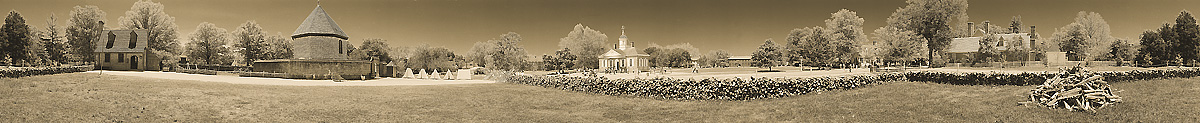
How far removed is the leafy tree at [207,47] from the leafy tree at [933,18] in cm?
5589

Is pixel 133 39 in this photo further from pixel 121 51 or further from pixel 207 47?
pixel 207 47

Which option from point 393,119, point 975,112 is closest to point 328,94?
point 393,119

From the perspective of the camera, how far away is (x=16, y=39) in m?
27.4

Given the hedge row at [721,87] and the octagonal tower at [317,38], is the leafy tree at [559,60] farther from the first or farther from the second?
the hedge row at [721,87]

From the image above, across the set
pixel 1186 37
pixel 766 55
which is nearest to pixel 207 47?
pixel 766 55

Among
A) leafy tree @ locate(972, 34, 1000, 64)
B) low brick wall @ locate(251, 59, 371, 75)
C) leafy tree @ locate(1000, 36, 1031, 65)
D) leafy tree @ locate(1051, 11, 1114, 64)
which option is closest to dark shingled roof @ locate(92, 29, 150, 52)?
low brick wall @ locate(251, 59, 371, 75)

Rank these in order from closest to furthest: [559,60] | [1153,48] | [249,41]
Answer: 1. [1153,48]
2. [249,41]
3. [559,60]

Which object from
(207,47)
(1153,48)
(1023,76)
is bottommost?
(1023,76)

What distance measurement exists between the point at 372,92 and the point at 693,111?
1146 cm

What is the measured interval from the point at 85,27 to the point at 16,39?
15673 mm

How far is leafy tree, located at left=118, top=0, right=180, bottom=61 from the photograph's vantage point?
43406 mm

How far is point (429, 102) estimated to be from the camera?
717 inches

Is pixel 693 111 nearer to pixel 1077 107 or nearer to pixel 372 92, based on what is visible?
pixel 1077 107

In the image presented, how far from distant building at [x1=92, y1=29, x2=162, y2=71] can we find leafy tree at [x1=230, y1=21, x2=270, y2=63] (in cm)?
876
